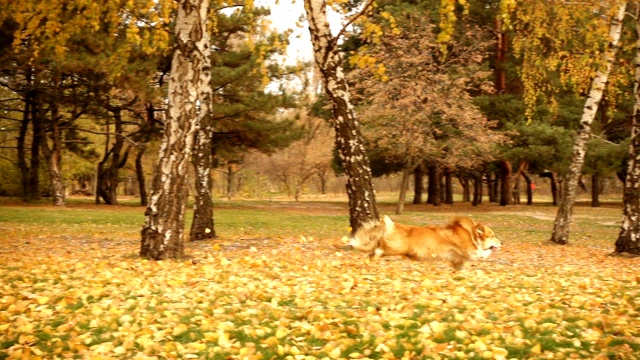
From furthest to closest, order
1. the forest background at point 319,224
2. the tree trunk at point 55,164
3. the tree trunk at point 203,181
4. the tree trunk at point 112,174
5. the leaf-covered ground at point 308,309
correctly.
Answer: the tree trunk at point 112,174, the tree trunk at point 55,164, the tree trunk at point 203,181, the forest background at point 319,224, the leaf-covered ground at point 308,309

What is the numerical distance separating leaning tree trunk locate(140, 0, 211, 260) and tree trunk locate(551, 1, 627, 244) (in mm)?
10774

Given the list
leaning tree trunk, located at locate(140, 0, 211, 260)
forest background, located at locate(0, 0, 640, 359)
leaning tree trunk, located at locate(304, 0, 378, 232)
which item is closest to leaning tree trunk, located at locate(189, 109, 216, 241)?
forest background, located at locate(0, 0, 640, 359)

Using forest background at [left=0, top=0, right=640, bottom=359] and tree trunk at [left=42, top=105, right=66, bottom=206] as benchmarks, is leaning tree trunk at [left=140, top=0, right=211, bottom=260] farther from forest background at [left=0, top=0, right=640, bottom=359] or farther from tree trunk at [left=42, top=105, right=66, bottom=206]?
tree trunk at [left=42, top=105, right=66, bottom=206]

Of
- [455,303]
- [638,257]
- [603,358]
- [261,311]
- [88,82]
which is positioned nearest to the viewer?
[603,358]

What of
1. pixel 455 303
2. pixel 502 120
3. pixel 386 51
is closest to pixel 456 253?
pixel 455 303

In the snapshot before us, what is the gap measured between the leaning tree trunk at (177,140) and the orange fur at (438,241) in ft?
11.0

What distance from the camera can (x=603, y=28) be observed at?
17062 millimetres

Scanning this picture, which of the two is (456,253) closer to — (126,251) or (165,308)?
(165,308)

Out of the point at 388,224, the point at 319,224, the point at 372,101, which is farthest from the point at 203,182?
the point at 372,101

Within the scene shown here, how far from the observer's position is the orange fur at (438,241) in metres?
10.3

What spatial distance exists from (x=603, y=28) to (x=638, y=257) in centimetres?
618

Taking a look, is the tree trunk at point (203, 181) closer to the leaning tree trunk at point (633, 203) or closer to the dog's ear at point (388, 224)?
the dog's ear at point (388, 224)

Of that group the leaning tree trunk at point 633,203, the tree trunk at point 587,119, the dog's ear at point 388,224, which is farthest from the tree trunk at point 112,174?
the dog's ear at point 388,224

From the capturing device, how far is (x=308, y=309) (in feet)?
23.7
